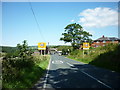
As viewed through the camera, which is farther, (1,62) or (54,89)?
(1,62)

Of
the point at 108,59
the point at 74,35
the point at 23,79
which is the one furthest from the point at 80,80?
the point at 74,35

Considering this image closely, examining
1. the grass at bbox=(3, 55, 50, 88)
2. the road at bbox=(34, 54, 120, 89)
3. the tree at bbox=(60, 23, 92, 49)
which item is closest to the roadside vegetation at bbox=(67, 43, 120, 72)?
the road at bbox=(34, 54, 120, 89)

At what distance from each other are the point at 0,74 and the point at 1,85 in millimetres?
1439

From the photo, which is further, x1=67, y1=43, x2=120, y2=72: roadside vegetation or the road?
x1=67, y1=43, x2=120, y2=72: roadside vegetation

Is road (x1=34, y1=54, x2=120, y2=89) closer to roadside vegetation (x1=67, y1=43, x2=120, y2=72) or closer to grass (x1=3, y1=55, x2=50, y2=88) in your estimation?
grass (x1=3, y1=55, x2=50, y2=88)

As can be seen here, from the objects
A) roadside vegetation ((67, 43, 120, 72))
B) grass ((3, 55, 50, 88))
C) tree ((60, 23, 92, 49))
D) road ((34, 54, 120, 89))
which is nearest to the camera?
grass ((3, 55, 50, 88))

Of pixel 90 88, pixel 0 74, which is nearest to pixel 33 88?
pixel 0 74

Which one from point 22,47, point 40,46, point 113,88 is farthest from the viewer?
point 22,47

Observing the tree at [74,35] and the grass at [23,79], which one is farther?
the tree at [74,35]

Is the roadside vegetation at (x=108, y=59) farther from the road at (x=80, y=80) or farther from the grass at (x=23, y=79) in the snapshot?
the grass at (x=23, y=79)

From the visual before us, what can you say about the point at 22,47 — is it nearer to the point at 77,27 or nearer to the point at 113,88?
the point at 77,27

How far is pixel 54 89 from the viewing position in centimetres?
803

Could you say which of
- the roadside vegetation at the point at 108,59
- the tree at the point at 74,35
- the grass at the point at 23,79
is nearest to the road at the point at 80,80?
the grass at the point at 23,79

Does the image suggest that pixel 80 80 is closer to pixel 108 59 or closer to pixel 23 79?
pixel 23 79
